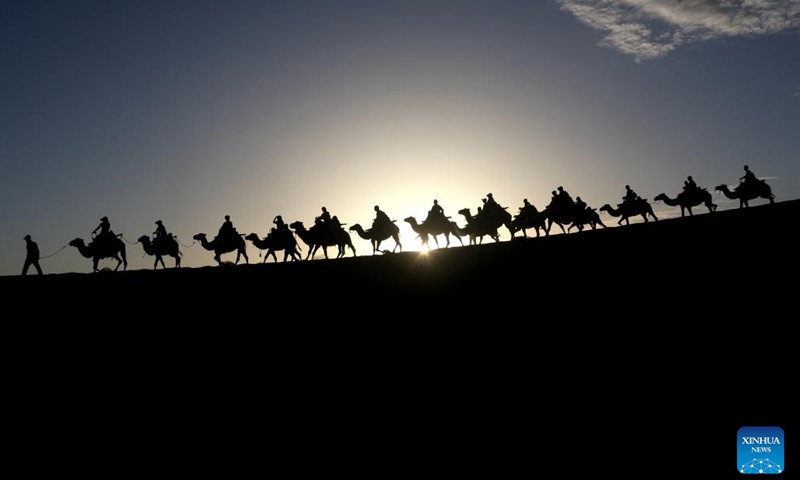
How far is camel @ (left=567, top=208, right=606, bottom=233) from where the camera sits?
28.9 m

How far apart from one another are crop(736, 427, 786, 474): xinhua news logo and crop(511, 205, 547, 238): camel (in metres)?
21.0

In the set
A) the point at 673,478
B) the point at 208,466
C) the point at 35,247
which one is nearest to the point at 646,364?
the point at 673,478

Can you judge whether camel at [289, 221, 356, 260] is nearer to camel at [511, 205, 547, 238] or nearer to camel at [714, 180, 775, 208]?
camel at [511, 205, 547, 238]

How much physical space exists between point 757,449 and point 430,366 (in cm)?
547

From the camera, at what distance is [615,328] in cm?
1268

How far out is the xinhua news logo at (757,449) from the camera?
317 inches

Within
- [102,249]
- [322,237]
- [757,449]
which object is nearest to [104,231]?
[102,249]

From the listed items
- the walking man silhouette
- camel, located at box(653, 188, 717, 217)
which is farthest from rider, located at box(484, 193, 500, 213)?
the walking man silhouette

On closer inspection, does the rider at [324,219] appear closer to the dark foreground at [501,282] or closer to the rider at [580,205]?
the dark foreground at [501,282]

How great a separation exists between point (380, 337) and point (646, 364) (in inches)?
202

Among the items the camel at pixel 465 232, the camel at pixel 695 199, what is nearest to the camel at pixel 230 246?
the camel at pixel 465 232

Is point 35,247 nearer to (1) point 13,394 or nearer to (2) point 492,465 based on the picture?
(1) point 13,394

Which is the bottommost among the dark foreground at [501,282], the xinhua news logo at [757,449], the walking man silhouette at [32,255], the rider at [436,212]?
the xinhua news logo at [757,449]

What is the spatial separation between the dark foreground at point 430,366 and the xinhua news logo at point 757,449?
35.6 inches
